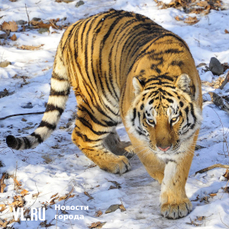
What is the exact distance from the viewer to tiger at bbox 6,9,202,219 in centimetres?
283

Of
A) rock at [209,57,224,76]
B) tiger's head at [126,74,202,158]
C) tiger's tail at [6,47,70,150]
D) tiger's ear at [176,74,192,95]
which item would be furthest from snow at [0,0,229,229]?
tiger's ear at [176,74,192,95]

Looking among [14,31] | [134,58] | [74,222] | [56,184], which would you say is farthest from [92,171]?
[14,31]

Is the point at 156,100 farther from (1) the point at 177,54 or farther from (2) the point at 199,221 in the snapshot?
(2) the point at 199,221

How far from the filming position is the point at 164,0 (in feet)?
29.4

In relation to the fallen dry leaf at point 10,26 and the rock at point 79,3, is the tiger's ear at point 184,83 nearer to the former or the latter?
the fallen dry leaf at point 10,26

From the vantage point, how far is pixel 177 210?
9.27 feet

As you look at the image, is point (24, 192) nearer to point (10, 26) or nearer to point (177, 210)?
point (177, 210)

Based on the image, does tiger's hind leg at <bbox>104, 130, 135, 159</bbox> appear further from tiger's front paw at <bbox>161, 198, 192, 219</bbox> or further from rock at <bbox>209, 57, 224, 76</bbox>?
rock at <bbox>209, 57, 224, 76</bbox>

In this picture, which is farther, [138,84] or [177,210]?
[138,84]

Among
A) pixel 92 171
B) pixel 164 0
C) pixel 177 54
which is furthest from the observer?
pixel 164 0

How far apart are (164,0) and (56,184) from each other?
6900mm

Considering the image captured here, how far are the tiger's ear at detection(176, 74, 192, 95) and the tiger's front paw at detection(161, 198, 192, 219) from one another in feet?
3.04

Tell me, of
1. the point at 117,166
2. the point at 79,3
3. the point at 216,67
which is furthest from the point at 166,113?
the point at 79,3

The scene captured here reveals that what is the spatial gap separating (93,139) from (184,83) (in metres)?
1.63
